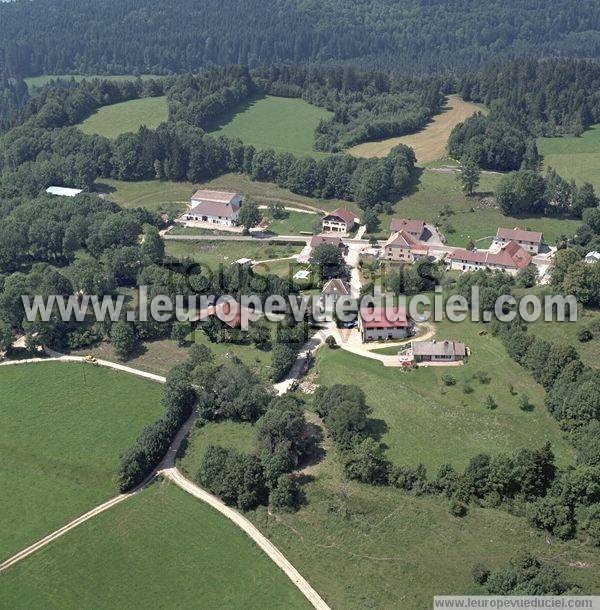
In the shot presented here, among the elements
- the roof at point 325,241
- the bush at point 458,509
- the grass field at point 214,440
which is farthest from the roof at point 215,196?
the bush at point 458,509

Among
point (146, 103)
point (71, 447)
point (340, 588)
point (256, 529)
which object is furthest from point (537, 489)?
point (146, 103)

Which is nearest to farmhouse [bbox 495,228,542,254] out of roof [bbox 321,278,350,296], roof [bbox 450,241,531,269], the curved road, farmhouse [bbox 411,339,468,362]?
roof [bbox 450,241,531,269]

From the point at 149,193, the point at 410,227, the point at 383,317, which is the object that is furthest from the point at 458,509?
the point at 149,193

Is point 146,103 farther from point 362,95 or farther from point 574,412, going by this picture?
point 574,412

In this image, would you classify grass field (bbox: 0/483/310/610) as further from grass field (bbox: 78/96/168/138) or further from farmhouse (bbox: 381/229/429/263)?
grass field (bbox: 78/96/168/138)

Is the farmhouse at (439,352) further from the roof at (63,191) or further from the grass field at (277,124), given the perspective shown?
the roof at (63,191)

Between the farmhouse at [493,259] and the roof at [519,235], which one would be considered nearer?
the farmhouse at [493,259]
